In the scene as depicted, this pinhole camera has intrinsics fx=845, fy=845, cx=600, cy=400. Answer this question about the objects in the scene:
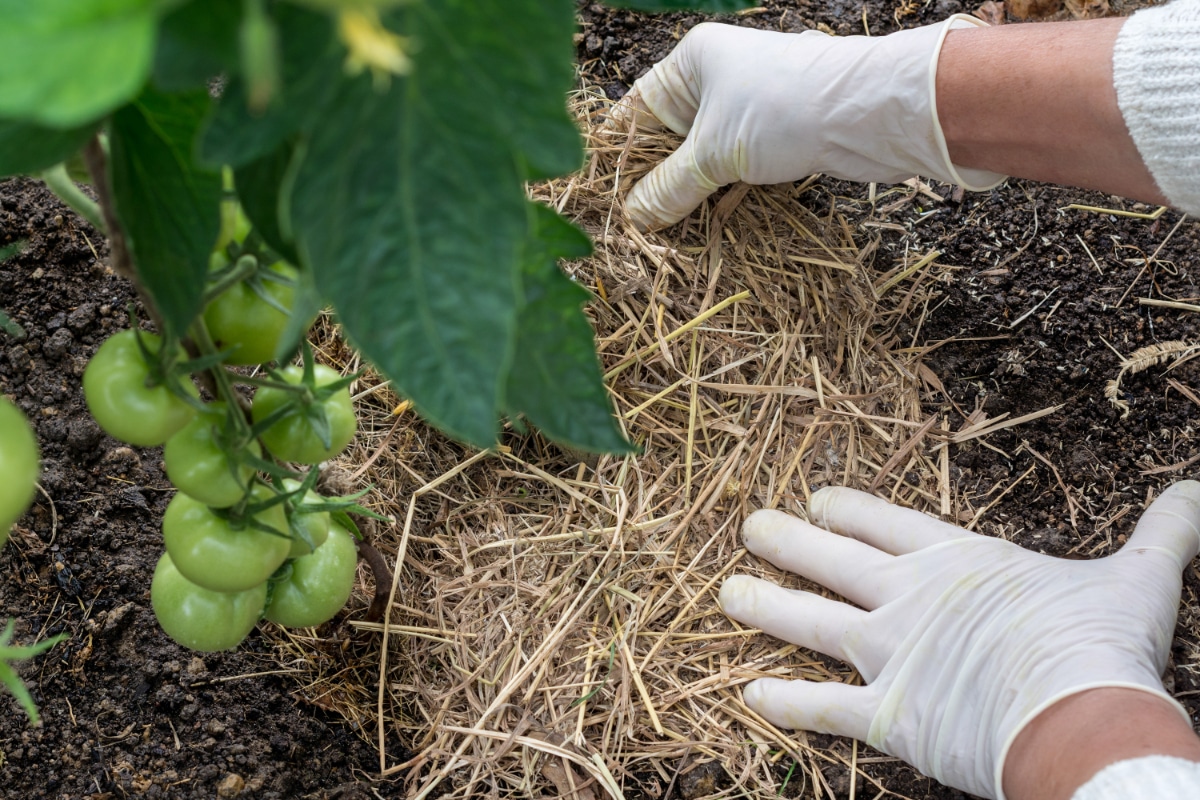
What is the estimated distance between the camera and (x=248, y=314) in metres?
0.70

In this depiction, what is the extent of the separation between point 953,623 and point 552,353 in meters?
1.21

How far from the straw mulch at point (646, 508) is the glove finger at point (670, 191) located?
0.15ft

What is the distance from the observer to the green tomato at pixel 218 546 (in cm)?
76

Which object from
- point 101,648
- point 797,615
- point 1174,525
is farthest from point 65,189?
point 1174,525

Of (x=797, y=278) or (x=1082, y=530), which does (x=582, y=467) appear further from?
(x=1082, y=530)

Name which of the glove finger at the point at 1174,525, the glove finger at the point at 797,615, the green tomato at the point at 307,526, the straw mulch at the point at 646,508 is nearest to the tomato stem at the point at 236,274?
the green tomato at the point at 307,526

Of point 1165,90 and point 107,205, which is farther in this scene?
point 1165,90

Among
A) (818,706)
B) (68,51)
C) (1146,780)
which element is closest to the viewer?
(68,51)

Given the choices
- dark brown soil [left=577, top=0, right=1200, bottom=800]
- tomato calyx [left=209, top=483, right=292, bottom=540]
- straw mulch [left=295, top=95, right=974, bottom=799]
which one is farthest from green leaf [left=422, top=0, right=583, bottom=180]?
dark brown soil [left=577, top=0, right=1200, bottom=800]

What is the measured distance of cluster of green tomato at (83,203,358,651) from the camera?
65 cm

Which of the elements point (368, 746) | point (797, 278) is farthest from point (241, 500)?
point (797, 278)

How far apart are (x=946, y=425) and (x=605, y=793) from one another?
0.95 meters

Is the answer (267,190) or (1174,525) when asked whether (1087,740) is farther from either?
(267,190)

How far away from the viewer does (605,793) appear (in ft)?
4.51
